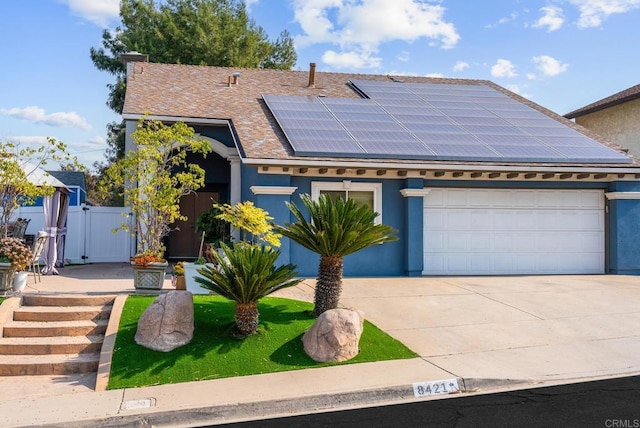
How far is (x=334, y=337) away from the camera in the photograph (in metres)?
7.59

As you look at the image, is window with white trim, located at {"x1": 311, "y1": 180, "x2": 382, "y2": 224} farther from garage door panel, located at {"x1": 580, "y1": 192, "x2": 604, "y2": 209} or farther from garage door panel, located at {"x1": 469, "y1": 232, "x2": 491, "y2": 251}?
garage door panel, located at {"x1": 580, "y1": 192, "x2": 604, "y2": 209}

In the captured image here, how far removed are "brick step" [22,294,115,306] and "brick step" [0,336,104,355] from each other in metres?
1.03

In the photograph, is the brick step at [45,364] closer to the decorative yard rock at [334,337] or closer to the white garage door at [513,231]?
the decorative yard rock at [334,337]

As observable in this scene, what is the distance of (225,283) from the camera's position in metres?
7.83

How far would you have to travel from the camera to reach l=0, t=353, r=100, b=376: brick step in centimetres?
738

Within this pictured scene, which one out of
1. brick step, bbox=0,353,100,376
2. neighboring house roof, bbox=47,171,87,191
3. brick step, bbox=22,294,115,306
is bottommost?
brick step, bbox=0,353,100,376

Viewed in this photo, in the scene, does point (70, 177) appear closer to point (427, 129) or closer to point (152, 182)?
point (152, 182)

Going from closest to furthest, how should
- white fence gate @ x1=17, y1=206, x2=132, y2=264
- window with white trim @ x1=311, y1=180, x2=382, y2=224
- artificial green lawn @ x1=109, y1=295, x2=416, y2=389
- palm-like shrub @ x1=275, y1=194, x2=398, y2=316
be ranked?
1. artificial green lawn @ x1=109, y1=295, x2=416, y2=389
2. palm-like shrub @ x1=275, y1=194, x2=398, y2=316
3. window with white trim @ x1=311, y1=180, x2=382, y2=224
4. white fence gate @ x1=17, y1=206, x2=132, y2=264

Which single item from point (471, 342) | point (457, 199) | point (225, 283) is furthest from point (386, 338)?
point (457, 199)

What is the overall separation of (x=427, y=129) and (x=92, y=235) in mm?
11238

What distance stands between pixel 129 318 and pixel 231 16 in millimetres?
25415

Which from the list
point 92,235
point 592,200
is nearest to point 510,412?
point 592,200

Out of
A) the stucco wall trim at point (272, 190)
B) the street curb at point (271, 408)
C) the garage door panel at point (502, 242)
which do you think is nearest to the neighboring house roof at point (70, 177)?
the stucco wall trim at point (272, 190)

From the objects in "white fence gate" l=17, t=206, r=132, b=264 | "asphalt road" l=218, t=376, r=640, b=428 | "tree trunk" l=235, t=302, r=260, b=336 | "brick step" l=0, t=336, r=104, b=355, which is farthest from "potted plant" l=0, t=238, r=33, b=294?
"white fence gate" l=17, t=206, r=132, b=264
